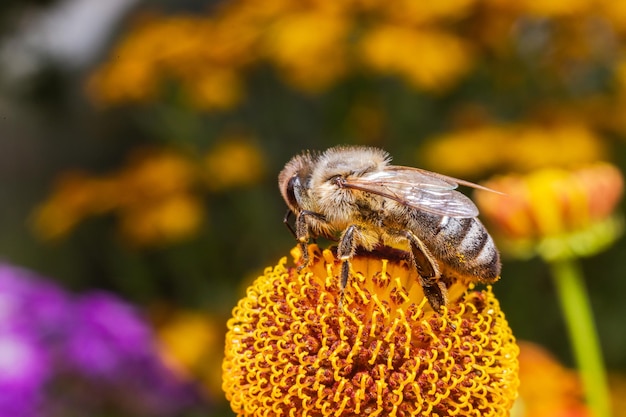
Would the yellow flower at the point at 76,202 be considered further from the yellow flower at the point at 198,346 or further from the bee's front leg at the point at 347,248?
the bee's front leg at the point at 347,248

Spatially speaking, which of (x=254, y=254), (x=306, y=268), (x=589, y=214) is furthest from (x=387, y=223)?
(x=254, y=254)

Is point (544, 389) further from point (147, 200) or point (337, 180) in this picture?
point (147, 200)

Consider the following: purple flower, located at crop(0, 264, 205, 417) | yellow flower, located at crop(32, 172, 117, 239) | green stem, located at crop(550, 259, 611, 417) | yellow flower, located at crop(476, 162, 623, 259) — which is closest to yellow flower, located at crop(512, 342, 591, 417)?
green stem, located at crop(550, 259, 611, 417)

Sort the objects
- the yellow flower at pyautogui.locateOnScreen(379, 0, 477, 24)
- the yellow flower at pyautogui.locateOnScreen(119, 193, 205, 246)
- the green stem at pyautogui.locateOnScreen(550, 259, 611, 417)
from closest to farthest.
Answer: the green stem at pyautogui.locateOnScreen(550, 259, 611, 417)
the yellow flower at pyautogui.locateOnScreen(379, 0, 477, 24)
the yellow flower at pyautogui.locateOnScreen(119, 193, 205, 246)

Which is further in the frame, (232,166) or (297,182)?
(232,166)

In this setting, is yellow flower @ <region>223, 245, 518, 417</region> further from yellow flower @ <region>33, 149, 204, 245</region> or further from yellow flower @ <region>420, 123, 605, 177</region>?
yellow flower @ <region>33, 149, 204, 245</region>

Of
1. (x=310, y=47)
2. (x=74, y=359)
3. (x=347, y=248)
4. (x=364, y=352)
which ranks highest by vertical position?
(x=310, y=47)

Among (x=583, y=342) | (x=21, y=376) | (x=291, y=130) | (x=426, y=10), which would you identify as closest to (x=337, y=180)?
(x=583, y=342)

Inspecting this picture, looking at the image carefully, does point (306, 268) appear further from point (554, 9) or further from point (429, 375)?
point (554, 9)
